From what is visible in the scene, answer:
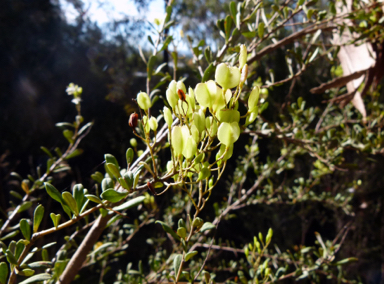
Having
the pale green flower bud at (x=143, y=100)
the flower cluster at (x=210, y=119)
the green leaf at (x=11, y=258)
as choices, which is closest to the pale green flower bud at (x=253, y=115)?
the flower cluster at (x=210, y=119)

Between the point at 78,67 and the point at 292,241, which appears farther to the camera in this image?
the point at 78,67

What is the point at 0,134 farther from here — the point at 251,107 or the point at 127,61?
the point at 251,107

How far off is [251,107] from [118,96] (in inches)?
86.4

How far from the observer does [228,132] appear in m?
0.20

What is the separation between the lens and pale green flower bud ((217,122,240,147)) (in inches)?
8.0

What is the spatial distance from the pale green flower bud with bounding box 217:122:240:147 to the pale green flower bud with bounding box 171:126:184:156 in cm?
3

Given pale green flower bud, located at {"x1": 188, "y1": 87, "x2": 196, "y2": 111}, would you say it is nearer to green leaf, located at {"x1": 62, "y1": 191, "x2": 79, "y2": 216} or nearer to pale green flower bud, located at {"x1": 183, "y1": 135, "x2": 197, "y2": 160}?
pale green flower bud, located at {"x1": 183, "y1": 135, "x2": 197, "y2": 160}

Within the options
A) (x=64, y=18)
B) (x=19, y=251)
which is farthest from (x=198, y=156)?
(x=64, y=18)

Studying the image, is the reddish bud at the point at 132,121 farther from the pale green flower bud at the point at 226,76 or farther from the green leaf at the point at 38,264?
the green leaf at the point at 38,264

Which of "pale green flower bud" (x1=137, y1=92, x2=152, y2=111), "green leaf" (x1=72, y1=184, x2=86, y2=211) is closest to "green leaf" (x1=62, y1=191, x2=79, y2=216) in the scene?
"green leaf" (x1=72, y1=184, x2=86, y2=211)

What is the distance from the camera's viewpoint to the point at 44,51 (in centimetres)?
262

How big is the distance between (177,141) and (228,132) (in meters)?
0.04

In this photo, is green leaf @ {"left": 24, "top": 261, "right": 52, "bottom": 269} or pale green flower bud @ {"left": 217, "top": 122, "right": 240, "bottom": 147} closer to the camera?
pale green flower bud @ {"left": 217, "top": 122, "right": 240, "bottom": 147}

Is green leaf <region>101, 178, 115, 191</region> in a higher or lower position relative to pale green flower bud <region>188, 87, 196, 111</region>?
lower
